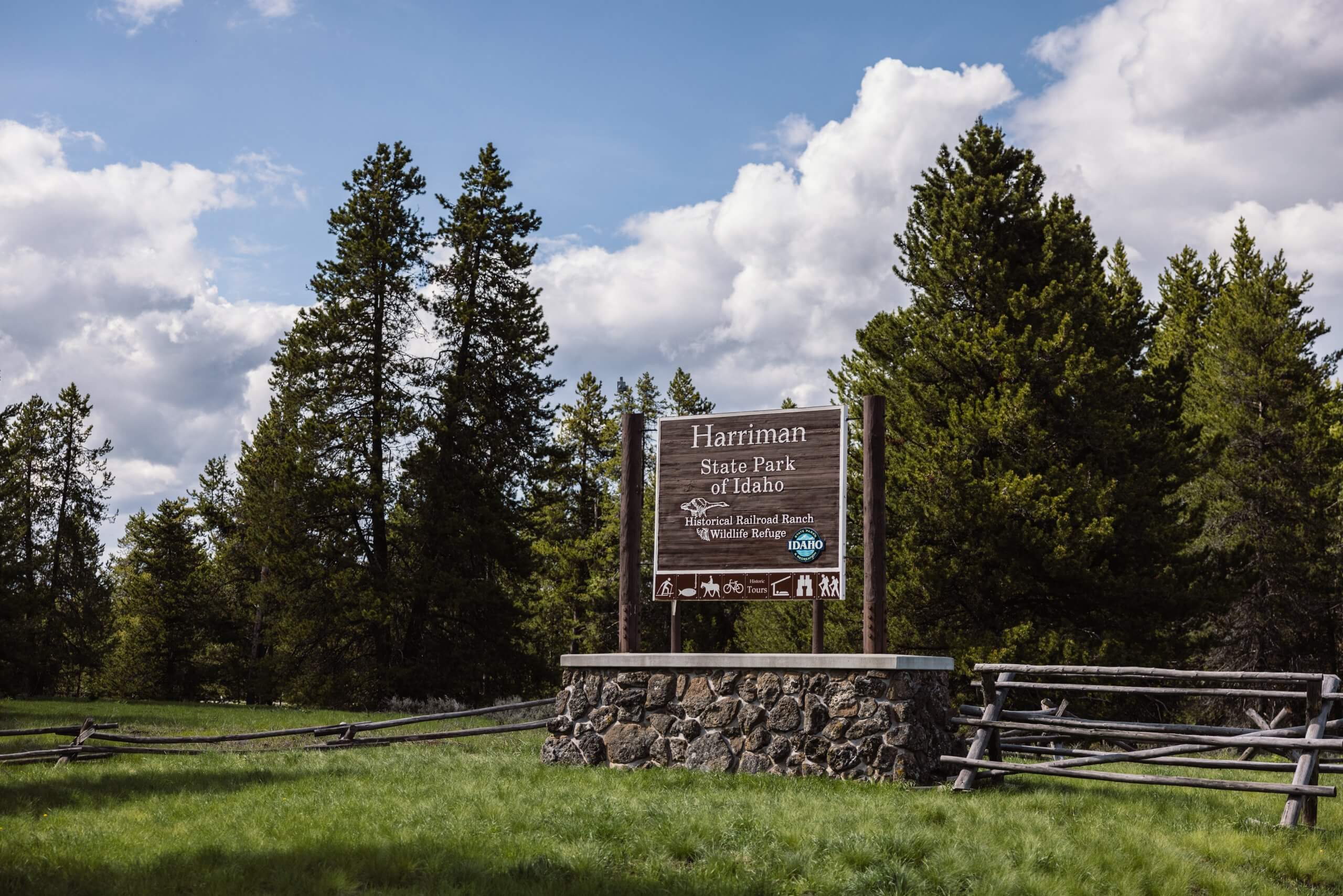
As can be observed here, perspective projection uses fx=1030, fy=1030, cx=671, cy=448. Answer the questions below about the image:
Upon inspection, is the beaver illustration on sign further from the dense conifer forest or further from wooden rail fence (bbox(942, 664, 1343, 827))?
the dense conifer forest

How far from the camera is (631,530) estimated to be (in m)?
12.9

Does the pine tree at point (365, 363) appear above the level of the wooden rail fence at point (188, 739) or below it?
above

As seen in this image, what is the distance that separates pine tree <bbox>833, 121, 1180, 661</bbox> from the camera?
65.1 feet

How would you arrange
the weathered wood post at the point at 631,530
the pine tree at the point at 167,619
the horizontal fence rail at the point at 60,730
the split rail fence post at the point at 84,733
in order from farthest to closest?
the pine tree at the point at 167,619, the horizontal fence rail at the point at 60,730, the split rail fence post at the point at 84,733, the weathered wood post at the point at 631,530

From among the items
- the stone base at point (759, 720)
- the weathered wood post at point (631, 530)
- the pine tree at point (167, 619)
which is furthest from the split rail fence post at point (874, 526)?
the pine tree at point (167, 619)

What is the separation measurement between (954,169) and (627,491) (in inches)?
588

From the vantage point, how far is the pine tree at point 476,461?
29.5 meters

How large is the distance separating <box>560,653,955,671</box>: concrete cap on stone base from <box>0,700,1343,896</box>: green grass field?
1195 millimetres

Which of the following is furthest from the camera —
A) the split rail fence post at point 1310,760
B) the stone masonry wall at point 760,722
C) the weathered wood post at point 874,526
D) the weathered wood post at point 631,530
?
the weathered wood post at point 631,530

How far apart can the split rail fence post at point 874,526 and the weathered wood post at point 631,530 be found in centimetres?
265

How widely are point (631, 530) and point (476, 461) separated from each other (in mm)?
18659

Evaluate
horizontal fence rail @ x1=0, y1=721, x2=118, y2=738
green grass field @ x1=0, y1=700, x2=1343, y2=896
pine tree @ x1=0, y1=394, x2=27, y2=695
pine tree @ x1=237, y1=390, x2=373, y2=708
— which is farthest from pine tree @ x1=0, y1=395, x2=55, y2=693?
green grass field @ x1=0, y1=700, x2=1343, y2=896

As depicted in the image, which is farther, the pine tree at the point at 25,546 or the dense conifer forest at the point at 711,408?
the pine tree at the point at 25,546

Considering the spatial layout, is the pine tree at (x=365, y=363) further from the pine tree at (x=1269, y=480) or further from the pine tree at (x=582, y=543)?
the pine tree at (x=1269, y=480)
